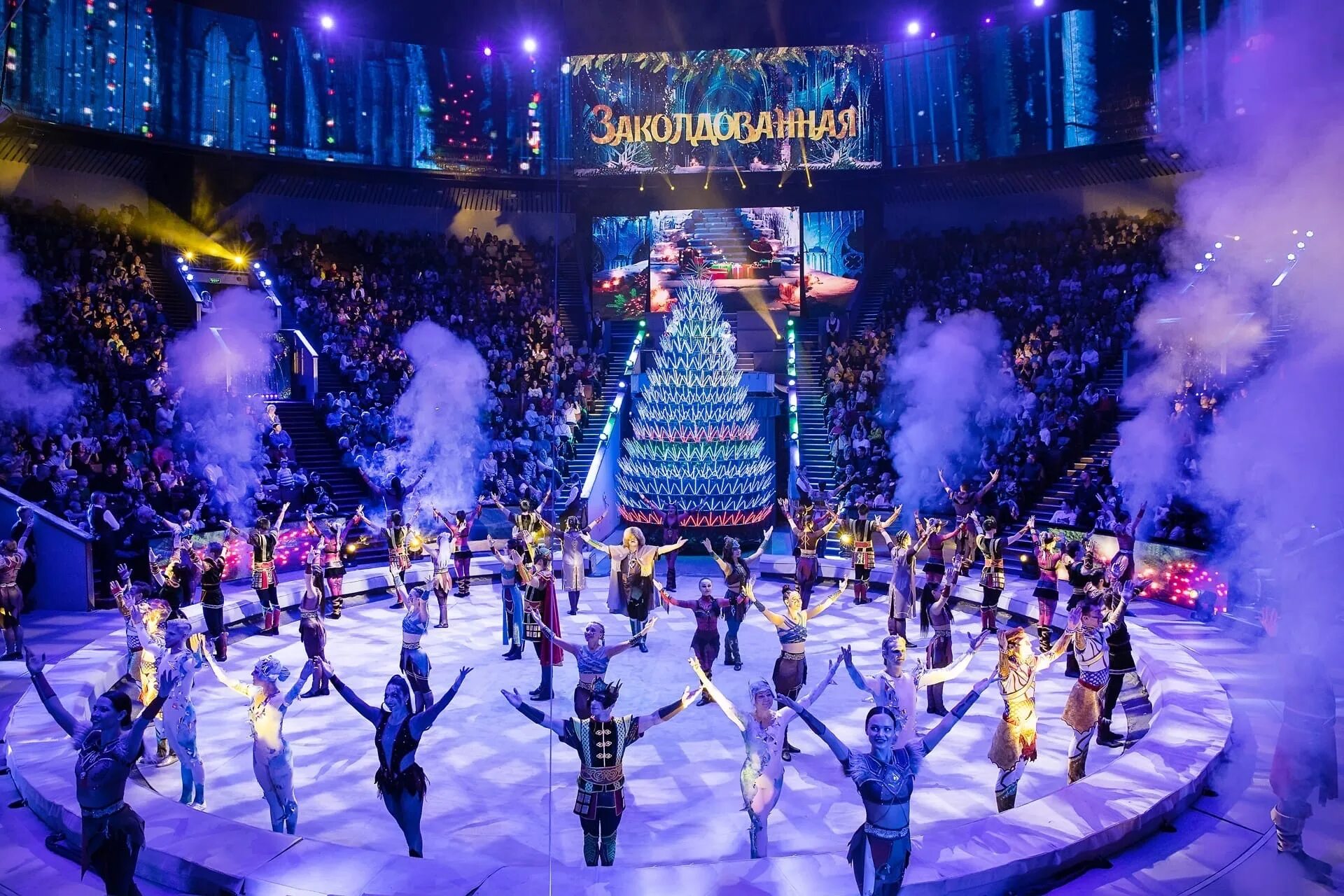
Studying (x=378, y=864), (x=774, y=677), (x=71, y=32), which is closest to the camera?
(x=378, y=864)

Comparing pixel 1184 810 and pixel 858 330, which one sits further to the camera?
pixel 858 330

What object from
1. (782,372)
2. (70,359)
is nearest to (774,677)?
(70,359)

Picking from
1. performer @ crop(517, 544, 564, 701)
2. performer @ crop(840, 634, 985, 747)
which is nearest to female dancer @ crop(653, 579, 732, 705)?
performer @ crop(517, 544, 564, 701)

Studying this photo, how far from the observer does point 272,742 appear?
6.87 m

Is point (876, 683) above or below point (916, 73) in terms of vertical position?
below

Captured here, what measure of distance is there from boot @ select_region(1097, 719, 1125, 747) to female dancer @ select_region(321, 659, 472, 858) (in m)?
6.50

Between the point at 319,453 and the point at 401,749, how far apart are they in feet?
52.7

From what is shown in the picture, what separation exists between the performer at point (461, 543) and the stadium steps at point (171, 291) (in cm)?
1183

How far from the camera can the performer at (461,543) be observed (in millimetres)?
15109

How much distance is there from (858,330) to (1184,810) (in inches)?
914

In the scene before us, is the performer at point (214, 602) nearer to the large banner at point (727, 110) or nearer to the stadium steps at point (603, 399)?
the stadium steps at point (603, 399)

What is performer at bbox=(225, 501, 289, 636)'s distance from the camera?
13008 millimetres

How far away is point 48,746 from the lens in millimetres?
8312

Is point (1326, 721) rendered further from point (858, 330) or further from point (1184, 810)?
point (858, 330)
